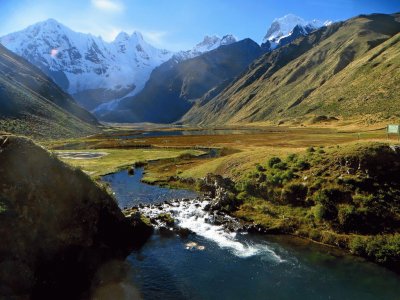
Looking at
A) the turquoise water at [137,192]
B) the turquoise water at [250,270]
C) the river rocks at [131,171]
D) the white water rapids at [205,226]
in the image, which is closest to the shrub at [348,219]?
the turquoise water at [250,270]

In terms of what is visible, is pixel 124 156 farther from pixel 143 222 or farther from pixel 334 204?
pixel 334 204

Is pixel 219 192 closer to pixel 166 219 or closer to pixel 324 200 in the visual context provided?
pixel 166 219

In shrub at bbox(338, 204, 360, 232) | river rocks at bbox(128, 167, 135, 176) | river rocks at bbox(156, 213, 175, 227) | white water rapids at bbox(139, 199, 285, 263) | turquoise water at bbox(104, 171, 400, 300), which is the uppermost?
shrub at bbox(338, 204, 360, 232)

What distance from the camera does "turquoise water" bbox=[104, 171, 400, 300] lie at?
108ft

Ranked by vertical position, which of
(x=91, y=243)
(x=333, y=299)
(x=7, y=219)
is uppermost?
(x=7, y=219)

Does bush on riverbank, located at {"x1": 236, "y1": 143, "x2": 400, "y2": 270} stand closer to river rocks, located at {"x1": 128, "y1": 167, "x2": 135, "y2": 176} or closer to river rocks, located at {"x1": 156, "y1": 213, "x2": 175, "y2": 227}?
river rocks, located at {"x1": 156, "y1": 213, "x2": 175, "y2": 227}

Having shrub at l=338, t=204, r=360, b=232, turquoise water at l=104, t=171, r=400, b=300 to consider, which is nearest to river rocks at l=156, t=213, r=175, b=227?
turquoise water at l=104, t=171, r=400, b=300

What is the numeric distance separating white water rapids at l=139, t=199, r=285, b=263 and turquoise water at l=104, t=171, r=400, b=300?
11 cm

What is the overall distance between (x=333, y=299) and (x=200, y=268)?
12.7m

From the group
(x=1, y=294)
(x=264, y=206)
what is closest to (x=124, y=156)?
(x=264, y=206)

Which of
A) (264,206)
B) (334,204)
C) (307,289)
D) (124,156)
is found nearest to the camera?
(307,289)

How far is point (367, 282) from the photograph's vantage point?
114 ft

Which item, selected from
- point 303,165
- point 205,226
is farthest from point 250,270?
point 303,165

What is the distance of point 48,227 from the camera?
1361 inches
